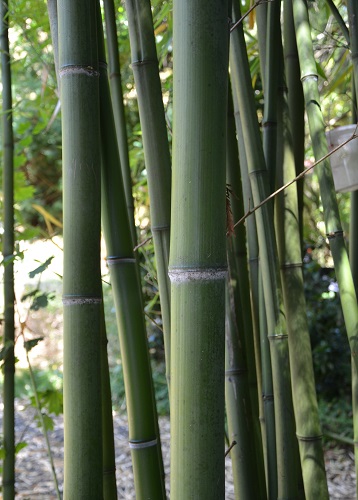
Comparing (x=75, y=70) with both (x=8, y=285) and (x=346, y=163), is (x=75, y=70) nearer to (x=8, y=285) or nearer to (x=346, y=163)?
(x=346, y=163)

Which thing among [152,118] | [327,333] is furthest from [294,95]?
[327,333]

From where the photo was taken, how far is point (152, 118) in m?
0.78

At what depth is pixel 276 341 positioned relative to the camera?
2.75 feet

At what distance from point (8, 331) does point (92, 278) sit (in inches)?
28.0

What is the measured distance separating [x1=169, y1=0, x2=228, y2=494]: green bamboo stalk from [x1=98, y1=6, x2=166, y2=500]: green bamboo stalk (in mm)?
221

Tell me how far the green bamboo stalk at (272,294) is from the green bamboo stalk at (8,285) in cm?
56

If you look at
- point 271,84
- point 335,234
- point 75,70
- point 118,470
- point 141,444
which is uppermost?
point 271,84

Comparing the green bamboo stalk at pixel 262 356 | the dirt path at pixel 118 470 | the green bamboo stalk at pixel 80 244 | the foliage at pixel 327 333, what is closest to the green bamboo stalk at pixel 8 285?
the green bamboo stalk at pixel 262 356

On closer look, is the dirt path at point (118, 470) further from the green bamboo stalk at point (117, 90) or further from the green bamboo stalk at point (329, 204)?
the green bamboo stalk at point (329, 204)

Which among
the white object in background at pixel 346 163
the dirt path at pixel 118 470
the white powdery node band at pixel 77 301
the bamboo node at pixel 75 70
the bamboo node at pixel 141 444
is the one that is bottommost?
the dirt path at pixel 118 470

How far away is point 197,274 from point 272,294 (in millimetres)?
370

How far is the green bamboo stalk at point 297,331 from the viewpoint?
865mm

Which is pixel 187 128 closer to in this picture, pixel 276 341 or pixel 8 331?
pixel 276 341

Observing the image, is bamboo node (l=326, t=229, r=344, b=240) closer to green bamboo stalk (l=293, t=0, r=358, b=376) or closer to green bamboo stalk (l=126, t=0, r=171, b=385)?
green bamboo stalk (l=293, t=0, r=358, b=376)
